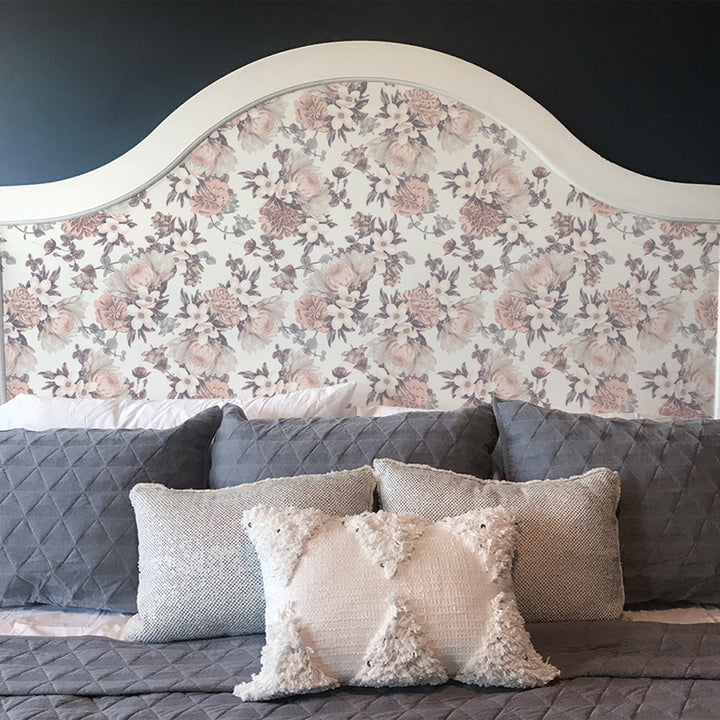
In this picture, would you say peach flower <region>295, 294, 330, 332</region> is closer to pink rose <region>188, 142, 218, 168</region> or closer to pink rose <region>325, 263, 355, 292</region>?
pink rose <region>325, 263, 355, 292</region>

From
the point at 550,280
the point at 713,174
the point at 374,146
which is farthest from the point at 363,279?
the point at 713,174

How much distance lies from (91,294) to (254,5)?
929 millimetres

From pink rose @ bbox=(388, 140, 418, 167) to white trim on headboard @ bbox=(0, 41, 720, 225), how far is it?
171mm

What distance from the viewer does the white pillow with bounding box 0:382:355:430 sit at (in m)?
2.01

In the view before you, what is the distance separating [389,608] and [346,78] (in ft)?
4.82

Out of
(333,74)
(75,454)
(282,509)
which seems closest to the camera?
(282,509)

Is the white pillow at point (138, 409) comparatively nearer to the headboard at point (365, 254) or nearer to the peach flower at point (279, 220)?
the headboard at point (365, 254)

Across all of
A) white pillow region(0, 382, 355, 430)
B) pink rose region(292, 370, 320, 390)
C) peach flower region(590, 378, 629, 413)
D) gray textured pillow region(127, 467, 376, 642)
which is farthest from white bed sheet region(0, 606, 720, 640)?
pink rose region(292, 370, 320, 390)

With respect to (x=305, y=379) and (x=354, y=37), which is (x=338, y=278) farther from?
(x=354, y=37)

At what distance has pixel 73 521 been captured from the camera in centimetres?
168

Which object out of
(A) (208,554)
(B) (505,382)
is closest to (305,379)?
(B) (505,382)

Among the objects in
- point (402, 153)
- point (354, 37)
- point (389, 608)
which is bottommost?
point (389, 608)

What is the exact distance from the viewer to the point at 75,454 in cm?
174

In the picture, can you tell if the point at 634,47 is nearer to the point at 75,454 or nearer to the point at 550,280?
the point at 550,280
